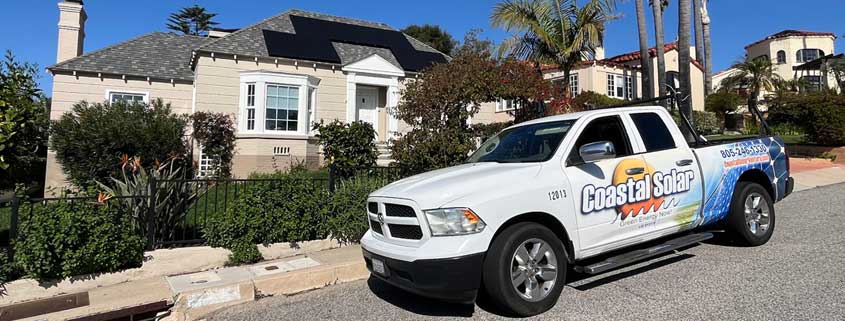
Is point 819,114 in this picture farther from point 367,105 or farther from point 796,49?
point 796,49

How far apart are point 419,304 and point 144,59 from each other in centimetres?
1671

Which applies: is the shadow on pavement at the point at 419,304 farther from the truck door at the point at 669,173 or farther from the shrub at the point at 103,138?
the shrub at the point at 103,138

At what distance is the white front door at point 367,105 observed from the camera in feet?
55.1

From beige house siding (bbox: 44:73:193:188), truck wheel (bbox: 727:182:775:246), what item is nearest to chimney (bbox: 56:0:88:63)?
beige house siding (bbox: 44:73:193:188)

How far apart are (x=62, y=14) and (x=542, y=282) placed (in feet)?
66.9

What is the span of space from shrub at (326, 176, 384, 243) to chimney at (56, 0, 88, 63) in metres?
15.8

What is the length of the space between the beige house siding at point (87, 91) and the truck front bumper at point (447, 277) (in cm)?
1459

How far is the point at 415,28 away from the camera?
1770 inches

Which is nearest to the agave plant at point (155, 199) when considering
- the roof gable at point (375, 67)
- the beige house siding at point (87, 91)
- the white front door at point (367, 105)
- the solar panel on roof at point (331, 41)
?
the solar panel on roof at point (331, 41)

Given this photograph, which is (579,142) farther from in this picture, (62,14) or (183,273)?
(62,14)

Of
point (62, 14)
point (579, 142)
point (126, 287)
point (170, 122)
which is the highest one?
point (62, 14)

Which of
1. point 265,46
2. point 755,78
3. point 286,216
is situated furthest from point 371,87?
point 755,78

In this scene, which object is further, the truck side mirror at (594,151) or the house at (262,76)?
the house at (262,76)

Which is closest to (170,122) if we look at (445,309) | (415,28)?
(445,309)
